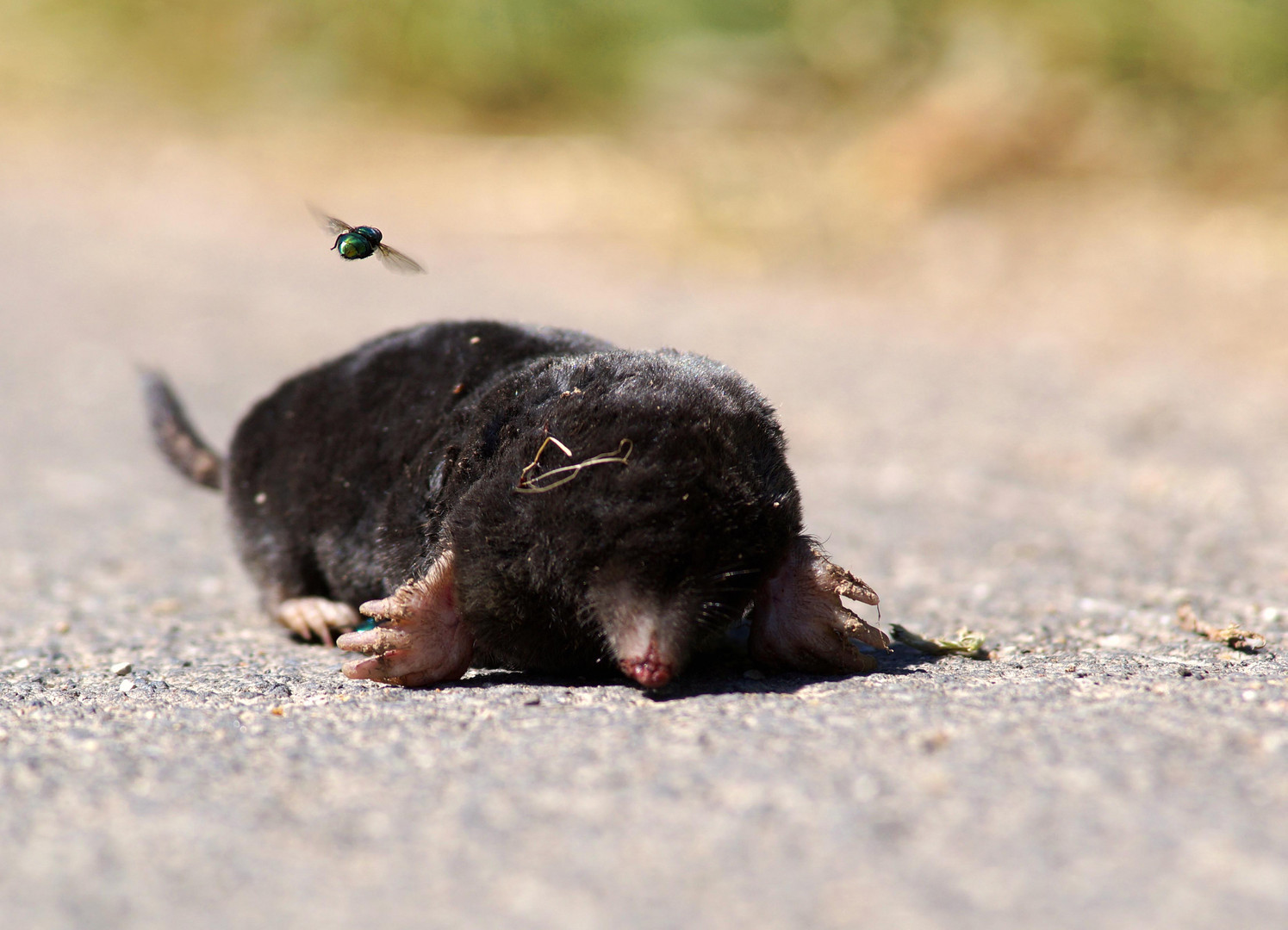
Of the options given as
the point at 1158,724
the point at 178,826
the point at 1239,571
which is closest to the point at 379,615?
the point at 178,826

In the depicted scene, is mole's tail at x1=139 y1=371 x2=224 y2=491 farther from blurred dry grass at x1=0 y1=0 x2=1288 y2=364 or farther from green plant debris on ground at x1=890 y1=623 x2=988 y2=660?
blurred dry grass at x1=0 y1=0 x2=1288 y2=364

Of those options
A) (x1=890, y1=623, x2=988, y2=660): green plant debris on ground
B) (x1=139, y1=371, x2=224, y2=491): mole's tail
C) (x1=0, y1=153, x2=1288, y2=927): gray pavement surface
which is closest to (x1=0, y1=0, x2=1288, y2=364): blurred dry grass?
(x1=0, y1=153, x2=1288, y2=927): gray pavement surface

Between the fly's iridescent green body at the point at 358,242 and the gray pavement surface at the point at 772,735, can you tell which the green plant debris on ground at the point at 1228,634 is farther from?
the fly's iridescent green body at the point at 358,242

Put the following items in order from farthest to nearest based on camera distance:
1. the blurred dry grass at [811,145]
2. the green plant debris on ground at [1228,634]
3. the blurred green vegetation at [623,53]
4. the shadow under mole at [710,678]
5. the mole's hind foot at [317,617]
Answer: the blurred green vegetation at [623,53], the blurred dry grass at [811,145], the mole's hind foot at [317,617], the green plant debris on ground at [1228,634], the shadow under mole at [710,678]

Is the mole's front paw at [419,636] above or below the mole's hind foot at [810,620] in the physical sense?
below

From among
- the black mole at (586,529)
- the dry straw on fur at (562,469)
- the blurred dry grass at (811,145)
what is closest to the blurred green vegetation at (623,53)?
the blurred dry grass at (811,145)

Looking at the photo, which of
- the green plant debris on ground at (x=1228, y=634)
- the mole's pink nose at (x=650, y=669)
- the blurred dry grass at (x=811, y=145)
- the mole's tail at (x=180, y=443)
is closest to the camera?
the mole's pink nose at (x=650, y=669)

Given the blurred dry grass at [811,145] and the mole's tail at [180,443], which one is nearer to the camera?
the mole's tail at [180,443]

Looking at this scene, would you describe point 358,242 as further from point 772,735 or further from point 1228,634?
point 1228,634
